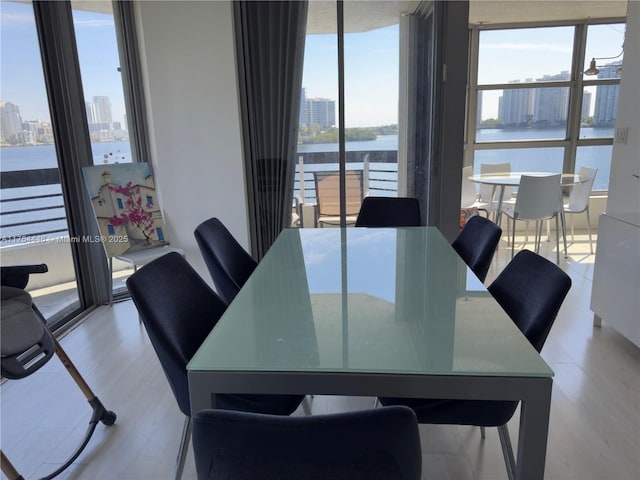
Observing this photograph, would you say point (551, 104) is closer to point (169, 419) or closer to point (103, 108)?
point (103, 108)

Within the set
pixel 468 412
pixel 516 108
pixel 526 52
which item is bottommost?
pixel 468 412

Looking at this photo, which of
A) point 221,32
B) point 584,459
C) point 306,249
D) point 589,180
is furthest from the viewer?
point 589,180

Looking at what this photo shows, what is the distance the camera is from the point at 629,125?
270cm

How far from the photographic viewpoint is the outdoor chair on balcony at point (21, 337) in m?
1.64

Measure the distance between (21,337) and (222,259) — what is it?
827mm

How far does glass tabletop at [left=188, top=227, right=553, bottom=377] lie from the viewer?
45.4 inches

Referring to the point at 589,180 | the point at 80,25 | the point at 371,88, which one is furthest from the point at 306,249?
the point at 589,180

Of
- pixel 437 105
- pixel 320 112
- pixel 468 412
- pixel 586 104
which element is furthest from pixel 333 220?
pixel 586 104

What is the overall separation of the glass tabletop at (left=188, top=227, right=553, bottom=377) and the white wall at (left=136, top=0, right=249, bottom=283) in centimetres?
192

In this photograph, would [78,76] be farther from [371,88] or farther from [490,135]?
[490,135]

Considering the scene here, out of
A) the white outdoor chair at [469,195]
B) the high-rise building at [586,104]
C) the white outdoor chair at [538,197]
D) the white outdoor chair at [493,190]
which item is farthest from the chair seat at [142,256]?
the high-rise building at [586,104]

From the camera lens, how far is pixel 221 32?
359 cm

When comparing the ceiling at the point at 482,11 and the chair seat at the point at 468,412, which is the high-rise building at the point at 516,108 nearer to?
the ceiling at the point at 482,11

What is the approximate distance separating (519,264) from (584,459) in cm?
88
